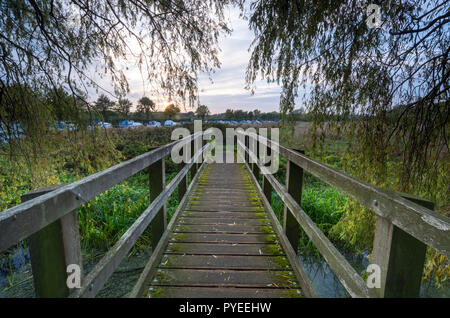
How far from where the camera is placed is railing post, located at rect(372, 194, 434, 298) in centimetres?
103

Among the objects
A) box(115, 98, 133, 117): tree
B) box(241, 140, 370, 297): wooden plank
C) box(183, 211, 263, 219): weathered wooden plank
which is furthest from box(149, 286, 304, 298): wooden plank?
box(115, 98, 133, 117): tree

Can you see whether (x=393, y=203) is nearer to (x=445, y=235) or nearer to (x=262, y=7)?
(x=445, y=235)

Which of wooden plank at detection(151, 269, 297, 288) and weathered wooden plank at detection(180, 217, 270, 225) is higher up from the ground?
wooden plank at detection(151, 269, 297, 288)

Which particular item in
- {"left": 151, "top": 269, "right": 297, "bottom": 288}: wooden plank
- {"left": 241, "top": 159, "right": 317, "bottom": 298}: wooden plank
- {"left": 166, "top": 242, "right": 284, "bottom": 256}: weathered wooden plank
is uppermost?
{"left": 241, "top": 159, "right": 317, "bottom": 298}: wooden plank

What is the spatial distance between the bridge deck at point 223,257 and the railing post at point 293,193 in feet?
0.64

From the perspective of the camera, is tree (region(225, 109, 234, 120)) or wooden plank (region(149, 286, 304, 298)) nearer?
wooden plank (region(149, 286, 304, 298))

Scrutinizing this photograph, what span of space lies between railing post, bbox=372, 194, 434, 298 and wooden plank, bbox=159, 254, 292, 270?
4.07 ft

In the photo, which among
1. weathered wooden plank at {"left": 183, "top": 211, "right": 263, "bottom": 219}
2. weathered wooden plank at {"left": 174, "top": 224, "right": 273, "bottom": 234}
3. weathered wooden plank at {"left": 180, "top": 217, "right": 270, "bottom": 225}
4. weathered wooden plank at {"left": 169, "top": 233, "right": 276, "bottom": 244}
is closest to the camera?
weathered wooden plank at {"left": 169, "top": 233, "right": 276, "bottom": 244}

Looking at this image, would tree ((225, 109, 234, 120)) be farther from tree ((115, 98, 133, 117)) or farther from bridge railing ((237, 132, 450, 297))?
bridge railing ((237, 132, 450, 297))

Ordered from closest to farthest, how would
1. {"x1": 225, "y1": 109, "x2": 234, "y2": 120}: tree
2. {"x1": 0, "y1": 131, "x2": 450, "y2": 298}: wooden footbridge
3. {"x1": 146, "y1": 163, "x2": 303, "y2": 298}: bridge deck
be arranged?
{"x1": 0, "y1": 131, "x2": 450, "y2": 298}: wooden footbridge
{"x1": 146, "y1": 163, "x2": 303, "y2": 298}: bridge deck
{"x1": 225, "y1": 109, "x2": 234, "y2": 120}: tree

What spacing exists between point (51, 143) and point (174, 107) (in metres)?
1.56

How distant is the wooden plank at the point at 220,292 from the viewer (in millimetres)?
1851
